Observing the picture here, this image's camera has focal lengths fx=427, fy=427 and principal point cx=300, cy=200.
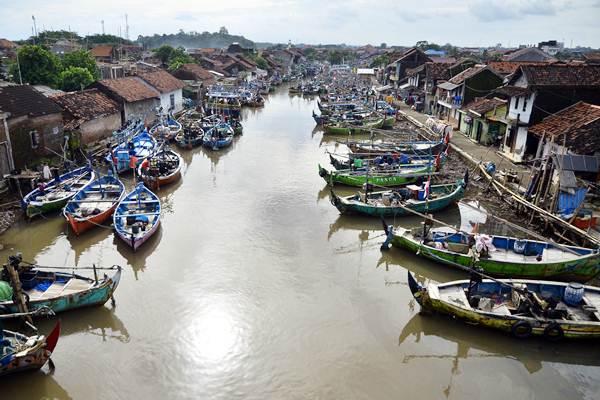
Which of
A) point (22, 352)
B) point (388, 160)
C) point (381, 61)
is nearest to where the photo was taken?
point (22, 352)

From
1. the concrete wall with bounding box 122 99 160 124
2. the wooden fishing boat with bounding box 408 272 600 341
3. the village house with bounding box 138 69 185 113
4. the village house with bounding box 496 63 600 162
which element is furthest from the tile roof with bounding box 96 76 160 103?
the wooden fishing boat with bounding box 408 272 600 341

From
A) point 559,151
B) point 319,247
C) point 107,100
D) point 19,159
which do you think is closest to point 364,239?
point 319,247

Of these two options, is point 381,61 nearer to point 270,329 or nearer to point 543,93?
point 543,93

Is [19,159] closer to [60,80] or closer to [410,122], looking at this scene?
[60,80]

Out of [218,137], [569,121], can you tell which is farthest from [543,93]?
[218,137]

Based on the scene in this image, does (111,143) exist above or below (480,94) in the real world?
below

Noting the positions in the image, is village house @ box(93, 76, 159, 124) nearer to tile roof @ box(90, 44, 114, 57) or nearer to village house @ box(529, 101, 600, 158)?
village house @ box(529, 101, 600, 158)
